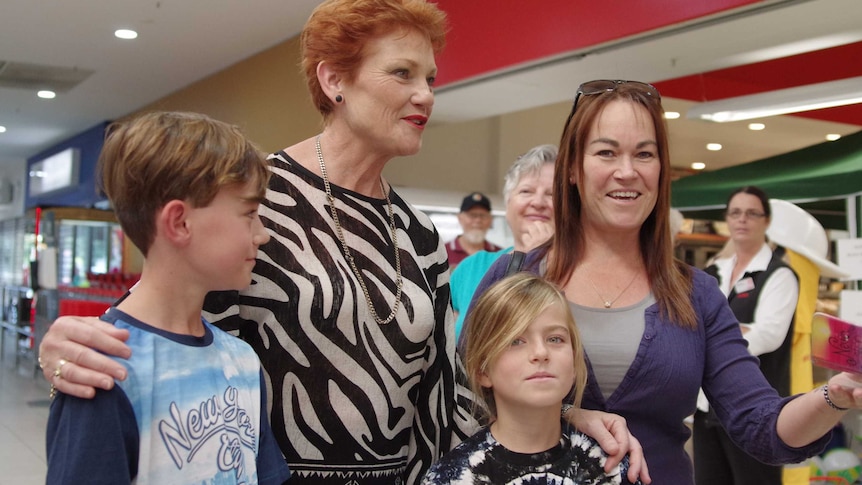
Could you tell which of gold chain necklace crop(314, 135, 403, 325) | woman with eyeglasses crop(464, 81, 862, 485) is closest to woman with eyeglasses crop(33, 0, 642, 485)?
gold chain necklace crop(314, 135, 403, 325)

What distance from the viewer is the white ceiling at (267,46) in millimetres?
3852

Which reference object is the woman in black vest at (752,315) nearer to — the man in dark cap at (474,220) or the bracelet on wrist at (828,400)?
the man in dark cap at (474,220)

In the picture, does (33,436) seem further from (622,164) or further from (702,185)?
(622,164)

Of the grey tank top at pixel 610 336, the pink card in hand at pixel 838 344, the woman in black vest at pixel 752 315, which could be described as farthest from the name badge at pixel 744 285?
the pink card in hand at pixel 838 344

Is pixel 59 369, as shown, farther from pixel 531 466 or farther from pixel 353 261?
pixel 531 466

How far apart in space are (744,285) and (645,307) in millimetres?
3037

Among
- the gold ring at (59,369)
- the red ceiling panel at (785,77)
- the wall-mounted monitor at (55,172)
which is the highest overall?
the wall-mounted monitor at (55,172)

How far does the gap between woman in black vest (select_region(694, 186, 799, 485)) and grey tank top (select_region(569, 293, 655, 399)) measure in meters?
2.47

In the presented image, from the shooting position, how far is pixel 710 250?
11188 mm

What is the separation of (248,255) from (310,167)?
40cm

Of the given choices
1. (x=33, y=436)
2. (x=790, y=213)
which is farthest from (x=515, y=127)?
(x=33, y=436)

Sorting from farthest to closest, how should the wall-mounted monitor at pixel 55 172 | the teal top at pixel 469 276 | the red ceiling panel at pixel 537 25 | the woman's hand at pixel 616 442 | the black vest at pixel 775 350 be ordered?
the wall-mounted monitor at pixel 55 172, the black vest at pixel 775 350, the red ceiling panel at pixel 537 25, the teal top at pixel 469 276, the woman's hand at pixel 616 442

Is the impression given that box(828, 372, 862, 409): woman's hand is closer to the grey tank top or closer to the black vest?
the grey tank top

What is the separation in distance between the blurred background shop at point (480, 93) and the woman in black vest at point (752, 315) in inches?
13.1
